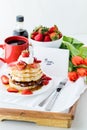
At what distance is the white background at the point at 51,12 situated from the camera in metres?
2.01

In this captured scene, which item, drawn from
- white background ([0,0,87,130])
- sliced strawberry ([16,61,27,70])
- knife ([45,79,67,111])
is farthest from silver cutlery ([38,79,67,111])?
white background ([0,0,87,130])

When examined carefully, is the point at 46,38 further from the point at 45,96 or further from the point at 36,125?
the point at 36,125

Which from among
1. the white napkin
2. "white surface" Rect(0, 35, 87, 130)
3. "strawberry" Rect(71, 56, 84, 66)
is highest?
"strawberry" Rect(71, 56, 84, 66)

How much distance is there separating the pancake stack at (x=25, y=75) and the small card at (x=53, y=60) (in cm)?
10

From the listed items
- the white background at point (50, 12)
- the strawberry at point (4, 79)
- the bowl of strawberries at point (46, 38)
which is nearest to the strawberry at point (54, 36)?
the bowl of strawberries at point (46, 38)

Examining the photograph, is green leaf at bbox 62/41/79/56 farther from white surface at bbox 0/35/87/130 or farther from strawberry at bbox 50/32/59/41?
white surface at bbox 0/35/87/130

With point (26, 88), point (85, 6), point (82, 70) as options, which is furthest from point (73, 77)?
point (85, 6)

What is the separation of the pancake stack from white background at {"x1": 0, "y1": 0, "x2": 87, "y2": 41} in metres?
1.09

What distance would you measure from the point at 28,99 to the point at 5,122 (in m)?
0.10

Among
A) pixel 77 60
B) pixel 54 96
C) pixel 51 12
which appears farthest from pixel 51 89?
pixel 51 12

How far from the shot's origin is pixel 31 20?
6.76 feet

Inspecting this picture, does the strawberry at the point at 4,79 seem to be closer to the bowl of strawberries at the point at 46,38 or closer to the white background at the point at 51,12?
the bowl of strawberries at the point at 46,38

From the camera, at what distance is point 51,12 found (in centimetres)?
203

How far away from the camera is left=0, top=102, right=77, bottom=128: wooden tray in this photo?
0.84m
